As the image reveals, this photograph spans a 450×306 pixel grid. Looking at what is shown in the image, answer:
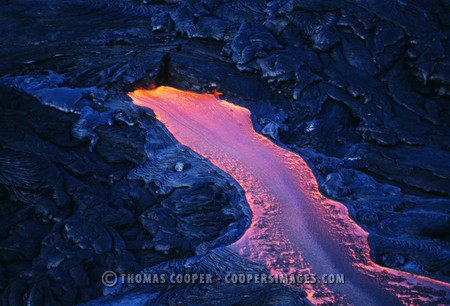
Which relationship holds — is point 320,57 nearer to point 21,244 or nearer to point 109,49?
point 109,49

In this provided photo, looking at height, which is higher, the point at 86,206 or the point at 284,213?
the point at 284,213

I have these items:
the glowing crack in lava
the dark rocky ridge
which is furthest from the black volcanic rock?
the glowing crack in lava

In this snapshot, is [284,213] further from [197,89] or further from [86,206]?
[197,89]

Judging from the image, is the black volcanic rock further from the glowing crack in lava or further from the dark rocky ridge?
the glowing crack in lava

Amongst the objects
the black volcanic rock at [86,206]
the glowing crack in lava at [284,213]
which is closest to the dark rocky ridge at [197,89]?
the black volcanic rock at [86,206]

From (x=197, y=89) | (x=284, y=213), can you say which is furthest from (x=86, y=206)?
(x=197, y=89)

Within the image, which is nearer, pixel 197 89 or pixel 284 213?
pixel 284 213

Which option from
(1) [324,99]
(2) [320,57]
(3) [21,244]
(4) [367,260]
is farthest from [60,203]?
(2) [320,57]
